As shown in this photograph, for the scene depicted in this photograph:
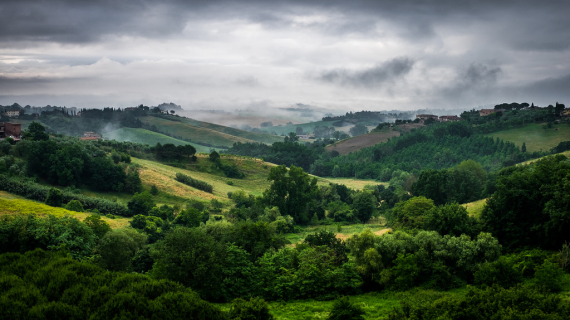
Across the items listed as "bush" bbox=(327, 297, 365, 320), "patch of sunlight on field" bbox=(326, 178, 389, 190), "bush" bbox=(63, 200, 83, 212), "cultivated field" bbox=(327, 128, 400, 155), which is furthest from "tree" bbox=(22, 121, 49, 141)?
"cultivated field" bbox=(327, 128, 400, 155)

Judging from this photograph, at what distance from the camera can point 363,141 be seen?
173 m

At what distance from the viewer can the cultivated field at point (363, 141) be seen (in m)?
168

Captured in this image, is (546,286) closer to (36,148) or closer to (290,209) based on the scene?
(290,209)

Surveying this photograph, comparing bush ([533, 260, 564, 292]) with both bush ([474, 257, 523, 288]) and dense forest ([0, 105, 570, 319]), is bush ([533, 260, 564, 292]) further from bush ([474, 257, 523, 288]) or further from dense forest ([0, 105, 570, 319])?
bush ([474, 257, 523, 288])

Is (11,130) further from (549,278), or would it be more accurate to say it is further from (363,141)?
(363,141)

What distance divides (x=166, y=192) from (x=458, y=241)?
54222mm

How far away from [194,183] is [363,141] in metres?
103

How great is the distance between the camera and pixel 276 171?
227 feet

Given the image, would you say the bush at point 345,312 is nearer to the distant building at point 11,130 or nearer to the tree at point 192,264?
the tree at point 192,264

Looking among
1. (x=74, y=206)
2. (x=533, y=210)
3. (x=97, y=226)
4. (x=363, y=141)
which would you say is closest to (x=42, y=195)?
(x=74, y=206)

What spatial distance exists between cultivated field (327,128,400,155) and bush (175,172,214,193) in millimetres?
90456

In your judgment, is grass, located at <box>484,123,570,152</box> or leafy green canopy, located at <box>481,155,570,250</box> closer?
leafy green canopy, located at <box>481,155,570,250</box>

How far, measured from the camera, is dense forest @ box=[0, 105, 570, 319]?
73.2ft

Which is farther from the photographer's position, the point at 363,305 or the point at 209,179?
the point at 209,179
